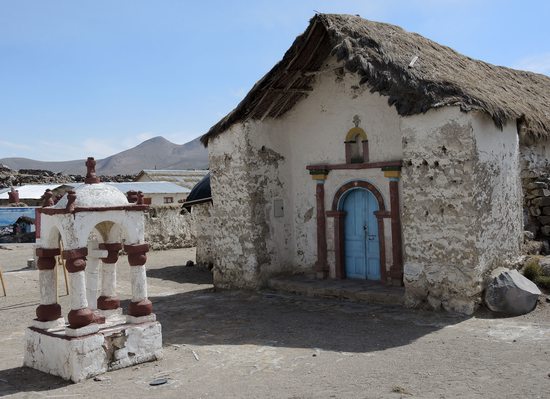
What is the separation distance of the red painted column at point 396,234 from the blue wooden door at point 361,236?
547 millimetres

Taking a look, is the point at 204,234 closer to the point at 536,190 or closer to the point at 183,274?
the point at 183,274

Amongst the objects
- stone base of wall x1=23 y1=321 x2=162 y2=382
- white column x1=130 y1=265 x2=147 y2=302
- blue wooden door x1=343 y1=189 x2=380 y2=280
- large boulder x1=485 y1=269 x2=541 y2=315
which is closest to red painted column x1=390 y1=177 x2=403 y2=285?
blue wooden door x1=343 y1=189 x2=380 y2=280

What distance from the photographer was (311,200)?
11.9 m

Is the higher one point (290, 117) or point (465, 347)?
point (290, 117)

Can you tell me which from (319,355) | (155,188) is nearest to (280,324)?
(319,355)

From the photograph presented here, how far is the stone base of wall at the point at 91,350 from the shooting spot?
6391 mm

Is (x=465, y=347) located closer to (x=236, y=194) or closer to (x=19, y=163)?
(x=236, y=194)

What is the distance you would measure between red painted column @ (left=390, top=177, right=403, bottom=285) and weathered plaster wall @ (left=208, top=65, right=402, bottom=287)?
0.79 metres

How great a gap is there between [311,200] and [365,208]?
1.33 m

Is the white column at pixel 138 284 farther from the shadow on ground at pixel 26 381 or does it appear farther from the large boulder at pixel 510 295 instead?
the large boulder at pixel 510 295

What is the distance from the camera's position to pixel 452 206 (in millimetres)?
8734

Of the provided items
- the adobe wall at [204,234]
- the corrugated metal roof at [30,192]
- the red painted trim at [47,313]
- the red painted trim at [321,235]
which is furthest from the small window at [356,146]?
the corrugated metal roof at [30,192]

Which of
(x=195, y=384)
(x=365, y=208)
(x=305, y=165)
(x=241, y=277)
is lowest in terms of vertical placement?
(x=195, y=384)

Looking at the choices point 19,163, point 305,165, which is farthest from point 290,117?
point 19,163
